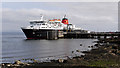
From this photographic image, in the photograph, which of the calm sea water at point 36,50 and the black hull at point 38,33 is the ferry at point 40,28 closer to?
the black hull at point 38,33

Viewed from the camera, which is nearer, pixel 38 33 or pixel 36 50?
pixel 36 50

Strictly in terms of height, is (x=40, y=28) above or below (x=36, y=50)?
above

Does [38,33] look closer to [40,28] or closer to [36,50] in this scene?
[40,28]

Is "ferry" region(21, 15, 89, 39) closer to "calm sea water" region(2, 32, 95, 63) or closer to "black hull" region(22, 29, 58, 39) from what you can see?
"black hull" region(22, 29, 58, 39)

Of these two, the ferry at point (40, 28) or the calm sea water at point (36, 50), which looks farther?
the ferry at point (40, 28)

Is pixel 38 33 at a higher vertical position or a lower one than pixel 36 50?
higher

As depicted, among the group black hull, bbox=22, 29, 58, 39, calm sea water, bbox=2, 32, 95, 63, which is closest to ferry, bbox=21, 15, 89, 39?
black hull, bbox=22, 29, 58, 39

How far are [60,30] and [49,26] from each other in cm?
694

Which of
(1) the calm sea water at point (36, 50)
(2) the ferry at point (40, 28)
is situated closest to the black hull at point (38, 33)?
(2) the ferry at point (40, 28)

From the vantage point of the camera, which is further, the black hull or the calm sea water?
the black hull

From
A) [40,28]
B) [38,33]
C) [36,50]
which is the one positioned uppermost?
[40,28]

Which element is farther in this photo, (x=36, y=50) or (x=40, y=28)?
(x=40, y=28)

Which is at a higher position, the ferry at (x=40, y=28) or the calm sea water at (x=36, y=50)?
the ferry at (x=40, y=28)

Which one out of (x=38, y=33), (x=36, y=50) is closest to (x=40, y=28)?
(x=38, y=33)
